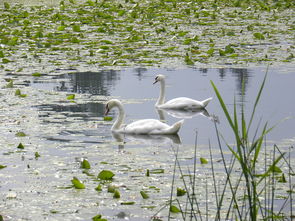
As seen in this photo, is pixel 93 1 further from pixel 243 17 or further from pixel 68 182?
pixel 68 182

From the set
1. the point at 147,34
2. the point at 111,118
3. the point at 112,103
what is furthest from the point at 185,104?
the point at 147,34

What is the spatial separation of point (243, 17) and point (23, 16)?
6739 mm

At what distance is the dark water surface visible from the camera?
34.2 feet

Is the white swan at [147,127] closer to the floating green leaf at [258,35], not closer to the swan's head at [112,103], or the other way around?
the swan's head at [112,103]

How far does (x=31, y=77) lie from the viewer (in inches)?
562

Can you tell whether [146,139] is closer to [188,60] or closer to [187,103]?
[187,103]

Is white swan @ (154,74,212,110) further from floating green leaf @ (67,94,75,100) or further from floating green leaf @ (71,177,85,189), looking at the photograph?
floating green leaf @ (71,177,85,189)

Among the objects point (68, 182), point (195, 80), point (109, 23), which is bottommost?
point (68, 182)

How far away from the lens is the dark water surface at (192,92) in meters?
10.4

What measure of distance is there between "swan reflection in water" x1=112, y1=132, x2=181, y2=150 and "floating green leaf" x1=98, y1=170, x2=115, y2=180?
5.96ft

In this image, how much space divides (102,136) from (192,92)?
3779 mm

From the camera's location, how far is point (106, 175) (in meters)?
7.34

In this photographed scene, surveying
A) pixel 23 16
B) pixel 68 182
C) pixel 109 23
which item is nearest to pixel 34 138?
pixel 68 182

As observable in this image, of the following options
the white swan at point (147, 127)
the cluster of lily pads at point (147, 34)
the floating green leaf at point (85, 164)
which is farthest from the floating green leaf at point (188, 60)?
the floating green leaf at point (85, 164)
